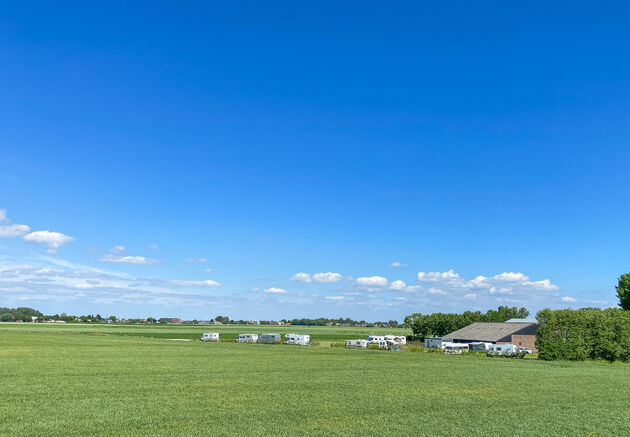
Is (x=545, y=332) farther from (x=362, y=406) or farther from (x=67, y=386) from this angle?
(x=67, y=386)

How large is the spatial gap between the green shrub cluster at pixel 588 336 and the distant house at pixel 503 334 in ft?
63.6

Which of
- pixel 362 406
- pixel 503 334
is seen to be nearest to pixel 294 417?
pixel 362 406

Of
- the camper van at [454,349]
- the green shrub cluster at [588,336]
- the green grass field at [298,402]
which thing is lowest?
the camper van at [454,349]

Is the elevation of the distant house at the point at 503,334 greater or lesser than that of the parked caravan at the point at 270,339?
greater

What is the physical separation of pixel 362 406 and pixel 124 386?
45.0ft

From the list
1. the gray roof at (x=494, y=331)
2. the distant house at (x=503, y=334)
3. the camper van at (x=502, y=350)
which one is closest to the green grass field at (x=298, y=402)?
the camper van at (x=502, y=350)

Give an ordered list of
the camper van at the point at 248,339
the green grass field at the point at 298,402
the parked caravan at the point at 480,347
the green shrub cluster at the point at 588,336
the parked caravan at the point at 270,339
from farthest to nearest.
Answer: the camper van at the point at 248,339
the parked caravan at the point at 270,339
the parked caravan at the point at 480,347
the green shrub cluster at the point at 588,336
the green grass field at the point at 298,402

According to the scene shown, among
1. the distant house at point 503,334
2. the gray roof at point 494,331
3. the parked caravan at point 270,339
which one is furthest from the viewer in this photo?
the parked caravan at point 270,339

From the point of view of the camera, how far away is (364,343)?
83.0 meters

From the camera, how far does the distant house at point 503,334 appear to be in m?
82.4

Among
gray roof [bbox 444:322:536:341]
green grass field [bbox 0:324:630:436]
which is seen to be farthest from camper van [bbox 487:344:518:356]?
green grass field [bbox 0:324:630:436]

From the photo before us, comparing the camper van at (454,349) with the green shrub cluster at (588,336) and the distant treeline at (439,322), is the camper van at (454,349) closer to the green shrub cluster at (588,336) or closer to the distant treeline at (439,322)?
the green shrub cluster at (588,336)

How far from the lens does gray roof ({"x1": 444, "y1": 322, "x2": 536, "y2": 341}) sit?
8350cm

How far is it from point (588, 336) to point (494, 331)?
29.4 m
